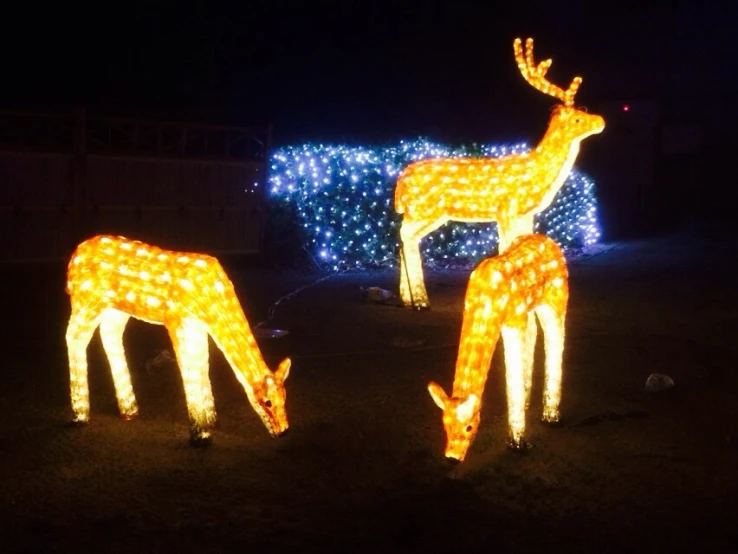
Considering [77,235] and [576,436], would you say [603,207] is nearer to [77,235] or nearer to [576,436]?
[77,235]

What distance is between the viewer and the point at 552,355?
6828 mm

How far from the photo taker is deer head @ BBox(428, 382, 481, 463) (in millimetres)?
5629

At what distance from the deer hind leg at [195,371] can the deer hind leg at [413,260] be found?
5567 millimetres

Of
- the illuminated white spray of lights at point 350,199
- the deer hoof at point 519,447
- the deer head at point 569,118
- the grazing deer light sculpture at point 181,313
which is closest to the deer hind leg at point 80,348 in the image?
the grazing deer light sculpture at point 181,313

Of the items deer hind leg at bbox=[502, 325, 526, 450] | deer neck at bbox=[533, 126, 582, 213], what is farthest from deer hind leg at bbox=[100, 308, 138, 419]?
deer neck at bbox=[533, 126, 582, 213]

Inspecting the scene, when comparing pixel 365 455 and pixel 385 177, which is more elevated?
pixel 385 177

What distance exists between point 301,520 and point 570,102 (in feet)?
23.8

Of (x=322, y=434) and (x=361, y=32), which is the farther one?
(x=361, y=32)

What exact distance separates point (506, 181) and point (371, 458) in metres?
5.40

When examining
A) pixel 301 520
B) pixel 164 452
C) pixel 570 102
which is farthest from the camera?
pixel 570 102

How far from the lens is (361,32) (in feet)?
89.7

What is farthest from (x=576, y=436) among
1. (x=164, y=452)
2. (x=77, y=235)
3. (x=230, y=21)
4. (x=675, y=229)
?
(x=230, y=21)

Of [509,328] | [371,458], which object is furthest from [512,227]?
[371,458]

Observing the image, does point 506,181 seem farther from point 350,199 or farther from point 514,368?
point 350,199
